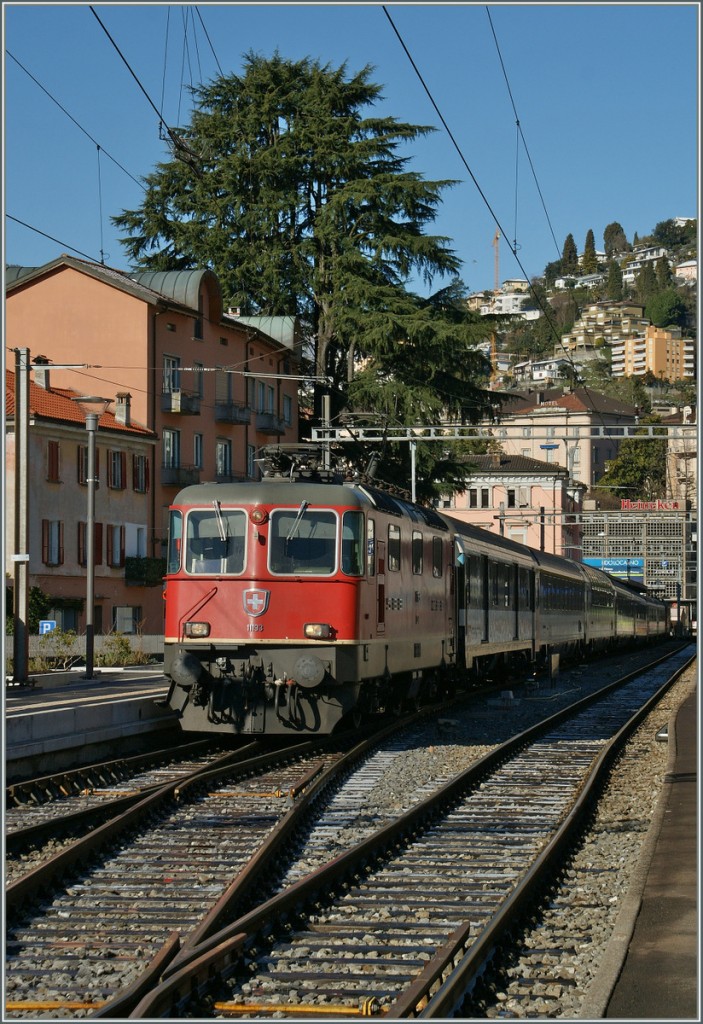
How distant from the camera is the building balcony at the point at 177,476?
4944 cm

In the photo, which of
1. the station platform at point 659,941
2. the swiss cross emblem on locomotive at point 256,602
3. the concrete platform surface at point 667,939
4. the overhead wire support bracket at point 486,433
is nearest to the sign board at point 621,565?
the overhead wire support bracket at point 486,433

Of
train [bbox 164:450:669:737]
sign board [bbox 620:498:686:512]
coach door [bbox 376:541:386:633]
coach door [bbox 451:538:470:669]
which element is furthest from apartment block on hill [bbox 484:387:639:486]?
train [bbox 164:450:669:737]

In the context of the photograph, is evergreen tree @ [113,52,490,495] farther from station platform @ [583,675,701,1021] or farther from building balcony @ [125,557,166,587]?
station platform @ [583,675,701,1021]

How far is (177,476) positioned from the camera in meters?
49.8

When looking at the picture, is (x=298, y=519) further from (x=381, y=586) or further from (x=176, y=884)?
(x=176, y=884)

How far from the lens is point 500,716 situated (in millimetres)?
22438

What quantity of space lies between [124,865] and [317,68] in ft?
137

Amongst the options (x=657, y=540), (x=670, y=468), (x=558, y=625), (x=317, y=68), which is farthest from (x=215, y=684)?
(x=670, y=468)

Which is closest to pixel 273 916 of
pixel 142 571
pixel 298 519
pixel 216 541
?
pixel 298 519

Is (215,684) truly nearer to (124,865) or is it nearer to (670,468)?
(124,865)

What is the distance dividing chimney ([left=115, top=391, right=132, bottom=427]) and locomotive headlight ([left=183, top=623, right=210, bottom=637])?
3122 centimetres

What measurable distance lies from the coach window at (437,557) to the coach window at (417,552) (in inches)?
39.7

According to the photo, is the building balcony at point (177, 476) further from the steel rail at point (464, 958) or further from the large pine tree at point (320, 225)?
the steel rail at point (464, 958)

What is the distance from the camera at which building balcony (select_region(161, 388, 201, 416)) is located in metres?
49.5
